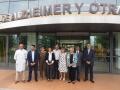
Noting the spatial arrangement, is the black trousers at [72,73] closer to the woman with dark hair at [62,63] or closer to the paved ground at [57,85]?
the woman with dark hair at [62,63]

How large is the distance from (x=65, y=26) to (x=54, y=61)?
2.49 m

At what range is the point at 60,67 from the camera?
1541 centimetres

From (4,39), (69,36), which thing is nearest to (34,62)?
(69,36)

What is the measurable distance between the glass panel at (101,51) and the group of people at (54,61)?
4.00m

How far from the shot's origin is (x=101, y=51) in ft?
65.9

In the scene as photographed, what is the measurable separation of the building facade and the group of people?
1622 millimetres

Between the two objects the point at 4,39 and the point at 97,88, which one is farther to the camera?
the point at 4,39

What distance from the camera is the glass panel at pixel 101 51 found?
19875 mm

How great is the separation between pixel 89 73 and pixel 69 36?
4365 mm

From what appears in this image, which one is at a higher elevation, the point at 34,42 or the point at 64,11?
the point at 64,11

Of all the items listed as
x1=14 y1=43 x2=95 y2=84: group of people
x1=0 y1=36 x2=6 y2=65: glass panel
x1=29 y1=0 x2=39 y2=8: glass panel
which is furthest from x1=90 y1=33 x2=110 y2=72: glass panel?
x1=0 y1=36 x2=6 y2=65: glass panel

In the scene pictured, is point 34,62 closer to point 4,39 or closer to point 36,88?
point 36,88

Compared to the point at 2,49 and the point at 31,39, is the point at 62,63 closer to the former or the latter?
the point at 31,39

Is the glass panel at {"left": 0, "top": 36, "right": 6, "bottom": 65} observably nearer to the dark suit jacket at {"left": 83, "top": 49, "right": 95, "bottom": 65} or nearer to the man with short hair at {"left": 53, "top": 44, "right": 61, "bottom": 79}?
the man with short hair at {"left": 53, "top": 44, "right": 61, "bottom": 79}
